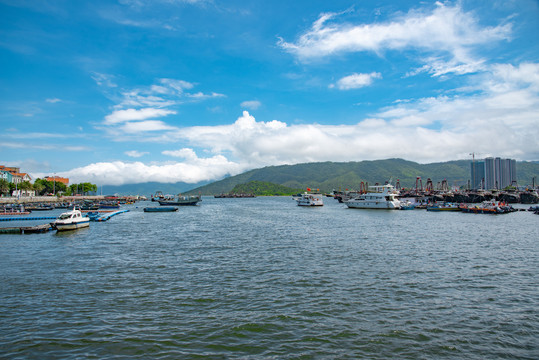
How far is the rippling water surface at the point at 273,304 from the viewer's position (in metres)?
13.5

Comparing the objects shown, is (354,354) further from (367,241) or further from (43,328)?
(367,241)

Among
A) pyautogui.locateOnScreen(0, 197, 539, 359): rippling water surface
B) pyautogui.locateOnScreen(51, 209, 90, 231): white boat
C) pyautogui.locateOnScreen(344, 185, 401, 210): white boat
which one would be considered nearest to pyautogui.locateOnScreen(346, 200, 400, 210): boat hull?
pyautogui.locateOnScreen(344, 185, 401, 210): white boat

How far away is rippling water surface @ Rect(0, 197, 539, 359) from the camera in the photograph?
44.4 feet

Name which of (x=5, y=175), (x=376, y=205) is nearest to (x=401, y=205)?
(x=376, y=205)

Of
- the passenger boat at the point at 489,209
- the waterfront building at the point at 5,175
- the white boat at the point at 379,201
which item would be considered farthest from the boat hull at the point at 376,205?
the waterfront building at the point at 5,175

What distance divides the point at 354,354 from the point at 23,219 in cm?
9329

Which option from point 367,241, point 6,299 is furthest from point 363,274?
point 6,299

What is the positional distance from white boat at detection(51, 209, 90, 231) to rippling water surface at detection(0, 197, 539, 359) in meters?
20.9

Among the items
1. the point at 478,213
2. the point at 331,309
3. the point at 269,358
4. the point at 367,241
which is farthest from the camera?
the point at 478,213

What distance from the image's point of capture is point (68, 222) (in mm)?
54906

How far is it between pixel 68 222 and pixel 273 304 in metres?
50.4

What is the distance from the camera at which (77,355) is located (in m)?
13.0

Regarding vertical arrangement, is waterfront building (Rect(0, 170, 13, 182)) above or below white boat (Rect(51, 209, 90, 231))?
above

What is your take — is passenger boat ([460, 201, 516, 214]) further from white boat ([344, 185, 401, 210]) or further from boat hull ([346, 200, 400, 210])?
white boat ([344, 185, 401, 210])
